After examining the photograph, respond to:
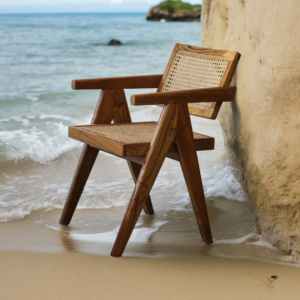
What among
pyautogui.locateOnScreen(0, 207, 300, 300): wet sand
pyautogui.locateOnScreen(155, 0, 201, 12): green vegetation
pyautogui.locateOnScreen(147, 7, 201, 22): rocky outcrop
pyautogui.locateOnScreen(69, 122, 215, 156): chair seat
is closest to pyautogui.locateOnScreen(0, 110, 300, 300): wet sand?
pyautogui.locateOnScreen(0, 207, 300, 300): wet sand

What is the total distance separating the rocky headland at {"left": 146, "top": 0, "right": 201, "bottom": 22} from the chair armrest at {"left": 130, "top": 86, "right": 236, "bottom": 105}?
4449 cm

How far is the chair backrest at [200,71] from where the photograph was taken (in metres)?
2.24

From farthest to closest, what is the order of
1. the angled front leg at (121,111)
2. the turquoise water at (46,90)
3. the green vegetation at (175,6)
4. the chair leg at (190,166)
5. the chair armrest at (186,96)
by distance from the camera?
the green vegetation at (175,6), the turquoise water at (46,90), the angled front leg at (121,111), the chair leg at (190,166), the chair armrest at (186,96)

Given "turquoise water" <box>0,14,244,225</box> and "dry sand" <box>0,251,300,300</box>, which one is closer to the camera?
"dry sand" <box>0,251,300,300</box>

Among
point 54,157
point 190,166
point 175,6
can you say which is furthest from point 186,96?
point 175,6

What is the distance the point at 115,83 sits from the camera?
232cm

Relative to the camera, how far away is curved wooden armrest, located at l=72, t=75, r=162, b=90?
2242 millimetres

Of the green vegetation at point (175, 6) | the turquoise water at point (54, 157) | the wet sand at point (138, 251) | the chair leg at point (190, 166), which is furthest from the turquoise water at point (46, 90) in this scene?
the green vegetation at point (175, 6)

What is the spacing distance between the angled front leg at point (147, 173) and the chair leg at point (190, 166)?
0.06 m

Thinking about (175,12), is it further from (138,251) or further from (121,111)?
(138,251)

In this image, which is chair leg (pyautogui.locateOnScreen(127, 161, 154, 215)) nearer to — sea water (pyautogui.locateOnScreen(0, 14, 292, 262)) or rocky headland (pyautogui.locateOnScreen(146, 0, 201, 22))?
sea water (pyautogui.locateOnScreen(0, 14, 292, 262))

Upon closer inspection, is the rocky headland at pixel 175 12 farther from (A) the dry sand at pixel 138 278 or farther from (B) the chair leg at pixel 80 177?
(A) the dry sand at pixel 138 278

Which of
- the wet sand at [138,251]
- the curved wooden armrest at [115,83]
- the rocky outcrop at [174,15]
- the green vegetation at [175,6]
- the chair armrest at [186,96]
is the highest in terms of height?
the chair armrest at [186,96]

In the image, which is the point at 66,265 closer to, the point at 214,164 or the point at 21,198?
the point at 21,198
